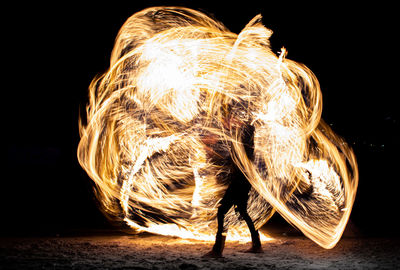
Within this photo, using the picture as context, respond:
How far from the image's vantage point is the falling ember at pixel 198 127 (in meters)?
6.84

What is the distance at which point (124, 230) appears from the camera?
7047mm

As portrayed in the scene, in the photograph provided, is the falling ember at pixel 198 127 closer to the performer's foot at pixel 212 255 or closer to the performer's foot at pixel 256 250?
the performer's foot at pixel 256 250

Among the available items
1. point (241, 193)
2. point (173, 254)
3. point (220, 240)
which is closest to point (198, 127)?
point (241, 193)

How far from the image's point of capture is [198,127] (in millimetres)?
7332

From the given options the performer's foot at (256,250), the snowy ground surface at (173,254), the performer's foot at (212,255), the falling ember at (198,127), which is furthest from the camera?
the falling ember at (198,127)

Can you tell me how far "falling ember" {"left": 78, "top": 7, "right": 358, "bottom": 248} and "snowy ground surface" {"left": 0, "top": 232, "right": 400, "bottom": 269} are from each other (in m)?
0.64

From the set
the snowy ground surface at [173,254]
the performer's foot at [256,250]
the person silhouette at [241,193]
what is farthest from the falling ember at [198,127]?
the performer's foot at [256,250]

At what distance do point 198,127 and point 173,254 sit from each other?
2737mm

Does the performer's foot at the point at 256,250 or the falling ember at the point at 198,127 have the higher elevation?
the falling ember at the point at 198,127

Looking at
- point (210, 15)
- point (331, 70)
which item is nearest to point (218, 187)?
point (210, 15)

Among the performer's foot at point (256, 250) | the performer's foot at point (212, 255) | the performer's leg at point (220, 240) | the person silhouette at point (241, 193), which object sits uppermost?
the person silhouette at point (241, 193)

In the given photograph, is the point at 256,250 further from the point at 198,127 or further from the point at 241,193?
the point at 198,127

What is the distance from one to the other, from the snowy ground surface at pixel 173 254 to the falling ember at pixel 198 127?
25.2 inches

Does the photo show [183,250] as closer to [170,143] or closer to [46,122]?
[170,143]
